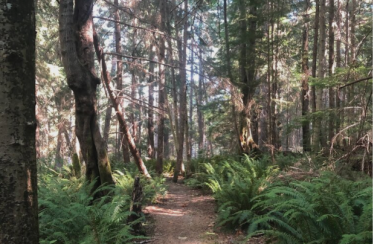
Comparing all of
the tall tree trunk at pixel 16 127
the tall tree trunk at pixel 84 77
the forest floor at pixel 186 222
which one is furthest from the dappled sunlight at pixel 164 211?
the tall tree trunk at pixel 16 127

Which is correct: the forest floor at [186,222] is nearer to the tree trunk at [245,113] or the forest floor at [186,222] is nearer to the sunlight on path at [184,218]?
the sunlight on path at [184,218]

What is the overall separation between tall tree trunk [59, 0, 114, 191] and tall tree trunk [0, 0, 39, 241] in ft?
14.9

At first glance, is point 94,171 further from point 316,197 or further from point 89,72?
point 316,197

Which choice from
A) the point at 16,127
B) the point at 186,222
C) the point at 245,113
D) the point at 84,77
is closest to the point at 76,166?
the point at 84,77

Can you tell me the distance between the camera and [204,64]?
10703mm

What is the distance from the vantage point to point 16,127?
2.03 metres

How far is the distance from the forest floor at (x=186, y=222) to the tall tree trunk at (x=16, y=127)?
3493mm

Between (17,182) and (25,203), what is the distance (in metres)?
0.18

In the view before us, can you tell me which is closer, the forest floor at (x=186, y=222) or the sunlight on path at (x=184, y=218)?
the forest floor at (x=186, y=222)

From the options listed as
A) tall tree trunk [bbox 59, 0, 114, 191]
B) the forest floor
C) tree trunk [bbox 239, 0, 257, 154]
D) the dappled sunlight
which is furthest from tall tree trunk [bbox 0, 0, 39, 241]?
tree trunk [bbox 239, 0, 257, 154]

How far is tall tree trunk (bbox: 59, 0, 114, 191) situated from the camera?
6359mm

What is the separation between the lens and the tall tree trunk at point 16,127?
198 cm

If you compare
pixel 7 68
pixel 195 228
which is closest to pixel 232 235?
pixel 195 228

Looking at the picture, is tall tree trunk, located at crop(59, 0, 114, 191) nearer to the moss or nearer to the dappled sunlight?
the dappled sunlight
